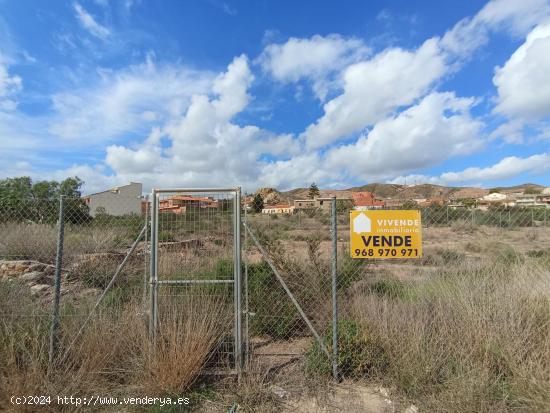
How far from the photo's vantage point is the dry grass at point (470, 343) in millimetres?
3660

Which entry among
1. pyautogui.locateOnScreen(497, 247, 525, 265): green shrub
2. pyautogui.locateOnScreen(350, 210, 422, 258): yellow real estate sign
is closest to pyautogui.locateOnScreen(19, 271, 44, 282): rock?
pyautogui.locateOnScreen(350, 210, 422, 258): yellow real estate sign

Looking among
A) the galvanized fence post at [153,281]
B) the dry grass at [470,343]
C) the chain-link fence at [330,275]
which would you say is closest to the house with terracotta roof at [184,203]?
the galvanized fence post at [153,281]

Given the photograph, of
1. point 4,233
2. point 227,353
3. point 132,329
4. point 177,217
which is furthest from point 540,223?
point 4,233

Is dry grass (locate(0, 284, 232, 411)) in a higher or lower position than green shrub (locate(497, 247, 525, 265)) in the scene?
lower

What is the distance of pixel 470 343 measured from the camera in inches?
169

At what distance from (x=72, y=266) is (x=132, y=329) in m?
4.81

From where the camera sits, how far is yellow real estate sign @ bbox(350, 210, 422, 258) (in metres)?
4.64

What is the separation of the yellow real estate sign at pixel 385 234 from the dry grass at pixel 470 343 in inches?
32.1

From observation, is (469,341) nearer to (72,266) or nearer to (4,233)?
(4,233)

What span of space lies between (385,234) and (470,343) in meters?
1.59

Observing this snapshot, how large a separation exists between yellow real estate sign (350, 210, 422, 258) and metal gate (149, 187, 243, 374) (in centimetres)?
152

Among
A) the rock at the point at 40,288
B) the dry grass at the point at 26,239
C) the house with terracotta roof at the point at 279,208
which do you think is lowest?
the rock at the point at 40,288

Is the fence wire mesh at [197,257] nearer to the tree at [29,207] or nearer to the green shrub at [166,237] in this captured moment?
the green shrub at [166,237]

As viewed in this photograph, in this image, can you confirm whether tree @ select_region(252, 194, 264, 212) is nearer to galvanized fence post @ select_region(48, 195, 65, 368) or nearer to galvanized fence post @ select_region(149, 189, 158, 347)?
galvanized fence post @ select_region(149, 189, 158, 347)
